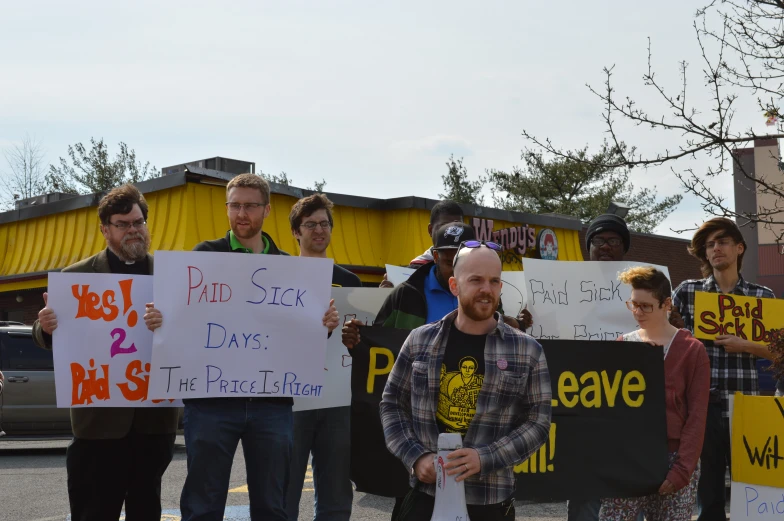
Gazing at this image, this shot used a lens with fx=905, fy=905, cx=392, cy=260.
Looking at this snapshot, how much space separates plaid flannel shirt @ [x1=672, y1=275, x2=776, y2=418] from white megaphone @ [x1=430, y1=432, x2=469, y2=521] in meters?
2.65

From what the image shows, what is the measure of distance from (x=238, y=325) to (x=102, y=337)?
750 millimetres

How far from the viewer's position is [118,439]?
4652mm

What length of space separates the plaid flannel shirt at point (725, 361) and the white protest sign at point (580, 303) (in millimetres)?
438

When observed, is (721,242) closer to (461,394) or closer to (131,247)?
(461,394)

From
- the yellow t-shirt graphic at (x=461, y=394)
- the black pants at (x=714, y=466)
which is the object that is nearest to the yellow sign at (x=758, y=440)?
the black pants at (x=714, y=466)

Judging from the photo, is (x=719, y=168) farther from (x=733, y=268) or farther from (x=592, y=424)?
(x=592, y=424)

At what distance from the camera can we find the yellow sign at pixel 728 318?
220 inches

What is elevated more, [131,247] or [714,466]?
[131,247]

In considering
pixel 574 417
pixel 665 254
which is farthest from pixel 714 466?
pixel 665 254

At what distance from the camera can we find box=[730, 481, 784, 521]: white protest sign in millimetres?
4996

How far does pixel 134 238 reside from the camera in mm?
4812

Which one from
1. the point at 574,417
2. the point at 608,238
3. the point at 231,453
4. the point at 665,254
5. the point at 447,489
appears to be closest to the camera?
the point at 447,489

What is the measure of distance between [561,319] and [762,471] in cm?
165

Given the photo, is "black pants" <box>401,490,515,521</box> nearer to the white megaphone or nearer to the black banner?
the white megaphone
